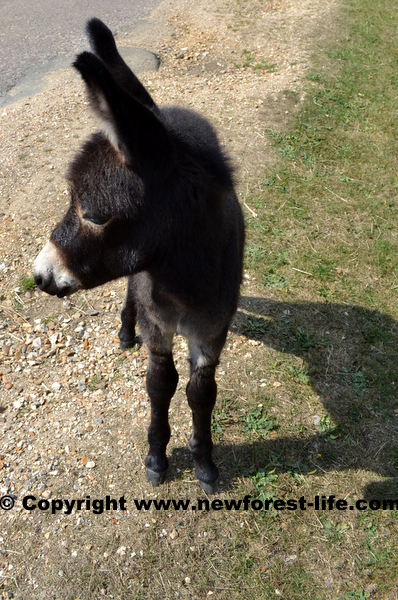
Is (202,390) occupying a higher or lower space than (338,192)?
higher

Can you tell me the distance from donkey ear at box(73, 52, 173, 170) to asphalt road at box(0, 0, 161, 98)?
639 centimetres

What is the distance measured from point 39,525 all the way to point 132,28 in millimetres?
8665

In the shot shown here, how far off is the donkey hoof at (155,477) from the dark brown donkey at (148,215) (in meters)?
1.15

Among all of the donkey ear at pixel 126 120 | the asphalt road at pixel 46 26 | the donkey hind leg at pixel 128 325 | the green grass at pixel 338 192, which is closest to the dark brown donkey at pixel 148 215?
the donkey ear at pixel 126 120

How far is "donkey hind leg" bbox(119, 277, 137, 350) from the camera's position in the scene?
14.6 ft

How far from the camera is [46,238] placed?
537cm

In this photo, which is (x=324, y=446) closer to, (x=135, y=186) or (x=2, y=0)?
(x=135, y=186)

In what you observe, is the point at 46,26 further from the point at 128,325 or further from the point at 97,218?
the point at 97,218

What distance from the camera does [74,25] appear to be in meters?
9.22

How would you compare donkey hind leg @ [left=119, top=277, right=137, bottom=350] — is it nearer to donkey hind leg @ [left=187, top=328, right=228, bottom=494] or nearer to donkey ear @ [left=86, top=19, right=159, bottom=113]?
donkey hind leg @ [left=187, top=328, right=228, bottom=494]

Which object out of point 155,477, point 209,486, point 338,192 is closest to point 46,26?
point 338,192

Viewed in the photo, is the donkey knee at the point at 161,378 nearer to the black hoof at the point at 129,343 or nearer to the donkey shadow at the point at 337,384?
the donkey shadow at the point at 337,384

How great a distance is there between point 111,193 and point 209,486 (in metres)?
2.41

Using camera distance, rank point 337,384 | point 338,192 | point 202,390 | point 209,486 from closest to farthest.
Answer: point 202,390 → point 209,486 → point 337,384 → point 338,192
